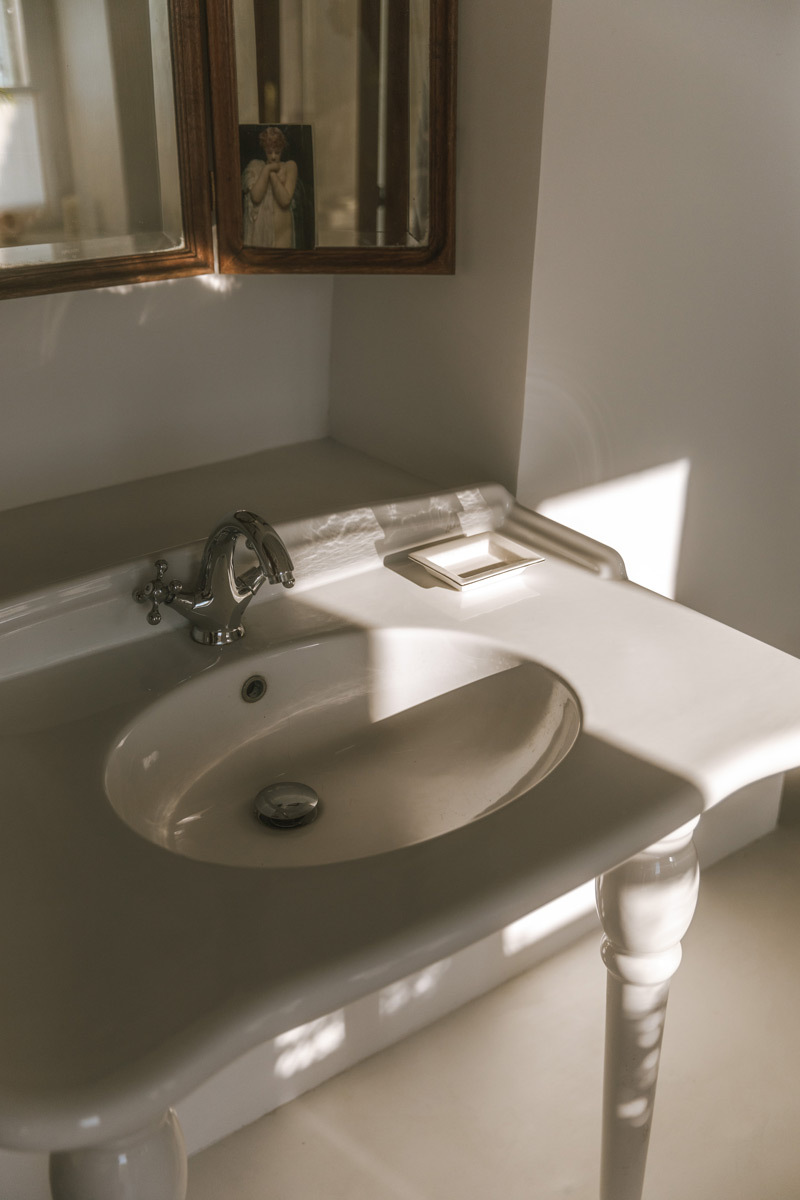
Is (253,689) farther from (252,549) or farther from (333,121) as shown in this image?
(333,121)

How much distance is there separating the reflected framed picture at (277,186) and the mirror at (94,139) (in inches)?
2.4

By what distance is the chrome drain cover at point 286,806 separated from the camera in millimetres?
1067

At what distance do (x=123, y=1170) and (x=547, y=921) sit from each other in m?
1.23

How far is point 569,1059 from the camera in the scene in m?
1.74

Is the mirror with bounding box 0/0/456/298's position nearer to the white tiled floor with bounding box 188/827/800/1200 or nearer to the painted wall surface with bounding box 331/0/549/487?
the painted wall surface with bounding box 331/0/549/487

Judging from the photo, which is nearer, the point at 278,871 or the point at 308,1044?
the point at 278,871

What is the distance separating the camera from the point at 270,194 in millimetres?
1355

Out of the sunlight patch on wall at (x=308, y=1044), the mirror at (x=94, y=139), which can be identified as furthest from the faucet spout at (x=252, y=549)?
the sunlight patch on wall at (x=308, y=1044)

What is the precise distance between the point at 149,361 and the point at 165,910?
2.96 feet

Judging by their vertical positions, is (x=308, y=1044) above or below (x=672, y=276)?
below

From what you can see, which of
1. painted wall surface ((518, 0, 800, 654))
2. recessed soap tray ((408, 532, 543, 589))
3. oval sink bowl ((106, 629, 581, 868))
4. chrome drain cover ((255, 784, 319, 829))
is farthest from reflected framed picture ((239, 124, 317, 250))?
chrome drain cover ((255, 784, 319, 829))

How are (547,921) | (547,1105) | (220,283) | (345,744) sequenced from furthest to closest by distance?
(547,921) → (547,1105) → (220,283) → (345,744)

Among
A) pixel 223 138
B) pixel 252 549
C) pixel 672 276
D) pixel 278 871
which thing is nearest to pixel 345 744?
pixel 252 549

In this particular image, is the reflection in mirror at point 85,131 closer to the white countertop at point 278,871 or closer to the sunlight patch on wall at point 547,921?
the white countertop at point 278,871
